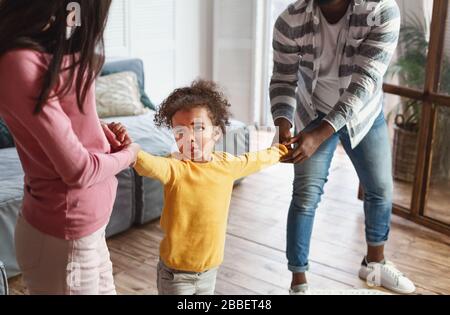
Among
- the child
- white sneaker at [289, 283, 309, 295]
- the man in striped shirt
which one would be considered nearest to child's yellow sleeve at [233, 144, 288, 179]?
the child

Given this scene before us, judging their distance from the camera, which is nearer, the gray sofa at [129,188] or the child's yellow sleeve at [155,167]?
the child's yellow sleeve at [155,167]

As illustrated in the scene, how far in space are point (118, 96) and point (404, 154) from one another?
59.2 inches

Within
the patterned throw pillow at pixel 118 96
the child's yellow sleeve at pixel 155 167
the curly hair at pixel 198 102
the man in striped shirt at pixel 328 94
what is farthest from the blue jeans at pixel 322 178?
the patterned throw pillow at pixel 118 96

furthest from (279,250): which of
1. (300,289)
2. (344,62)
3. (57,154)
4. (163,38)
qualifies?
(163,38)

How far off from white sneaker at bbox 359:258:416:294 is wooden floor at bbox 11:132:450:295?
0.04 metres

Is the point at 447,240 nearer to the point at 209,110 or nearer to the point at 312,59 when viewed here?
the point at 312,59

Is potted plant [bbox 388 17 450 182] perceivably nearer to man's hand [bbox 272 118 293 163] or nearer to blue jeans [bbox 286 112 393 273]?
blue jeans [bbox 286 112 393 273]

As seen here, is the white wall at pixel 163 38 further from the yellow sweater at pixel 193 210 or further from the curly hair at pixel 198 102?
the yellow sweater at pixel 193 210

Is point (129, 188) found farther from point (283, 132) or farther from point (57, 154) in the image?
point (57, 154)

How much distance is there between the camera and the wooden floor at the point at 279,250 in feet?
6.95

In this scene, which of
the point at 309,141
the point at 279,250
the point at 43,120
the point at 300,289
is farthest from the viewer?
the point at 279,250

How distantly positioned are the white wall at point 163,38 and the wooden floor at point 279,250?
3.81ft

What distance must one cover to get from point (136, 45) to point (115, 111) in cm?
79

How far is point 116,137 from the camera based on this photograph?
3.90 ft
